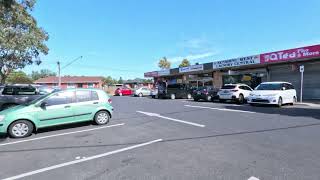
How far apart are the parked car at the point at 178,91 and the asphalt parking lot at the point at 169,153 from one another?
69.3 feet

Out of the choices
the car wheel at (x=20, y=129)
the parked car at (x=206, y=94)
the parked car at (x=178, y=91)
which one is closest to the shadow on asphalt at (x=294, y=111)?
the parked car at (x=206, y=94)

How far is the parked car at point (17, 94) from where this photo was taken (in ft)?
50.1

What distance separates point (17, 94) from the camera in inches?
616

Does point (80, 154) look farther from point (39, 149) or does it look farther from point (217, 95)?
point (217, 95)

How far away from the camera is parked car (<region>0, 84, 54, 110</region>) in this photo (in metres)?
15.3

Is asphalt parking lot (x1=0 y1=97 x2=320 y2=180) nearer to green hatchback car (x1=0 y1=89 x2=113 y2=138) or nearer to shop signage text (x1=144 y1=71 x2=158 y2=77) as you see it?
green hatchback car (x1=0 y1=89 x2=113 y2=138)

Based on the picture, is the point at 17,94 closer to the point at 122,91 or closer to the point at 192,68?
the point at 192,68

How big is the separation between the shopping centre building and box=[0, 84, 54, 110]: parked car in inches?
668

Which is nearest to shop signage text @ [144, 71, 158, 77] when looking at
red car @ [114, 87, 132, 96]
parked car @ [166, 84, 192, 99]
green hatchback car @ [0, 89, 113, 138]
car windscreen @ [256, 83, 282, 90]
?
red car @ [114, 87, 132, 96]

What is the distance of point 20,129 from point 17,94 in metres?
7.04

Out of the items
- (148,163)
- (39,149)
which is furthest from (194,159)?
(39,149)

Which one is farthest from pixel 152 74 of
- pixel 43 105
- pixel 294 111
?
pixel 43 105

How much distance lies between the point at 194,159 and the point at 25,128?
6108 mm

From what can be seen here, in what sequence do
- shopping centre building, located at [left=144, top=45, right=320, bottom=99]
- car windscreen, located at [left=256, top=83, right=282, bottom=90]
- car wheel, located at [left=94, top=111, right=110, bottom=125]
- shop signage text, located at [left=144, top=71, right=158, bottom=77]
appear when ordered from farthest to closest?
shop signage text, located at [left=144, top=71, right=158, bottom=77], shopping centre building, located at [left=144, top=45, right=320, bottom=99], car windscreen, located at [left=256, top=83, right=282, bottom=90], car wheel, located at [left=94, top=111, right=110, bottom=125]
